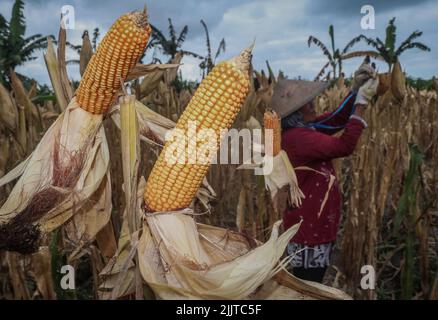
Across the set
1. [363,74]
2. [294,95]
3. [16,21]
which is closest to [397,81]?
[363,74]

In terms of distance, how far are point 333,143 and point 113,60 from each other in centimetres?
85

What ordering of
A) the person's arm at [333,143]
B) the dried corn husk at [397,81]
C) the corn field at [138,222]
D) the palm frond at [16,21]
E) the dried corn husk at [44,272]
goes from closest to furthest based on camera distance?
the corn field at [138,222] < the dried corn husk at [44,272] < the person's arm at [333,143] < the dried corn husk at [397,81] < the palm frond at [16,21]

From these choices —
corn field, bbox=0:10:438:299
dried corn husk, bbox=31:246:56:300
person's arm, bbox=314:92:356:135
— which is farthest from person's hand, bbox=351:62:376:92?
dried corn husk, bbox=31:246:56:300

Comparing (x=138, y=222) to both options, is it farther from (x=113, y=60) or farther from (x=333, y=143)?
(x=333, y=143)

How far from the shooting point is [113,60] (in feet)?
2.80

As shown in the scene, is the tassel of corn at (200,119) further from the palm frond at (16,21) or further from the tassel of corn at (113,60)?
the palm frond at (16,21)

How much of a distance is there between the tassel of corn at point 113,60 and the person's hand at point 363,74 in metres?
0.86

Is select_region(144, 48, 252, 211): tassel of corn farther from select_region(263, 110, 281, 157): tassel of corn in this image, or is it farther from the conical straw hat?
the conical straw hat

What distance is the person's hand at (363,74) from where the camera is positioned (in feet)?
4.70

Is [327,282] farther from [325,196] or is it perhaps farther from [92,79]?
[92,79]

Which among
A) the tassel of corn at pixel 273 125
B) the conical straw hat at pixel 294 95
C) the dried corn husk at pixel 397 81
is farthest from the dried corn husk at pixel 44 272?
the dried corn husk at pixel 397 81
